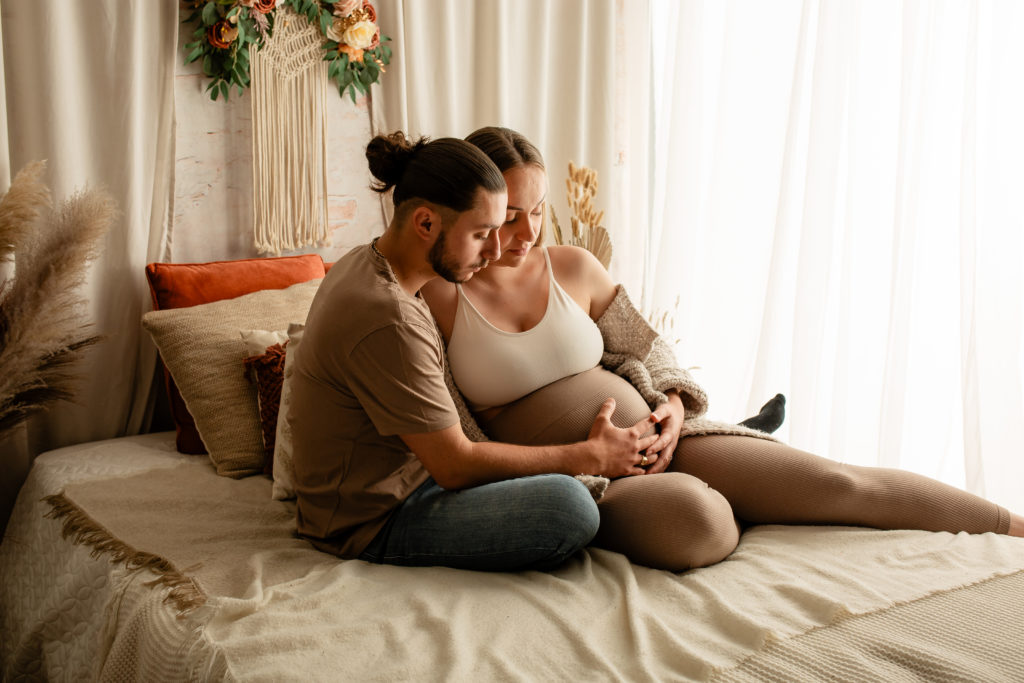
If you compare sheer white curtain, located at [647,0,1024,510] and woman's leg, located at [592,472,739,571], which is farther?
sheer white curtain, located at [647,0,1024,510]

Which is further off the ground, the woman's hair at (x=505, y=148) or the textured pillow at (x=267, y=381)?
the woman's hair at (x=505, y=148)

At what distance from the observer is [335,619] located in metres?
1.37

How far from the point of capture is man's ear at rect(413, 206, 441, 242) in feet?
5.24

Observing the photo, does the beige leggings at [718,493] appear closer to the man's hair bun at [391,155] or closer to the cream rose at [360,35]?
the man's hair bun at [391,155]

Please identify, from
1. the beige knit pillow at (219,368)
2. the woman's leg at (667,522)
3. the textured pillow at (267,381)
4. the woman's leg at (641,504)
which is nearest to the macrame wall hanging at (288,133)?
the beige knit pillow at (219,368)

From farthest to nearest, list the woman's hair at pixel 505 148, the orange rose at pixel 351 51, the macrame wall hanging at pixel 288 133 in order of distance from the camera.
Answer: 1. the orange rose at pixel 351 51
2. the macrame wall hanging at pixel 288 133
3. the woman's hair at pixel 505 148

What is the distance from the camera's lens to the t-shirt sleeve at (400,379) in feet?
4.87

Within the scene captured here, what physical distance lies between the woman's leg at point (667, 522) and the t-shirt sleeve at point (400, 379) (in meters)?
0.39

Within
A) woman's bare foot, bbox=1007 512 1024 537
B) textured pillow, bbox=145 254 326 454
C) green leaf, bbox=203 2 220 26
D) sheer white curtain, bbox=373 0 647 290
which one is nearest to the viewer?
woman's bare foot, bbox=1007 512 1024 537

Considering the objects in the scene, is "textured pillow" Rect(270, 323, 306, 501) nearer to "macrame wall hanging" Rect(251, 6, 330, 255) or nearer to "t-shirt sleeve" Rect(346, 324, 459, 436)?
"t-shirt sleeve" Rect(346, 324, 459, 436)

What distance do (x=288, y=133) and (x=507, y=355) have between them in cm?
125

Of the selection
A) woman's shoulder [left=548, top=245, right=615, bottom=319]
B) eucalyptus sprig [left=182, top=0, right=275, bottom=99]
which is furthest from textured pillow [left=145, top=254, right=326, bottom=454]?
woman's shoulder [left=548, top=245, right=615, bottom=319]

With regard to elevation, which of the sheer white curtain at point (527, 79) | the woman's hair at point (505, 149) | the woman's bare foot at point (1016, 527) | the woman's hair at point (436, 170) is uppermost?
the sheer white curtain at point (527, 79)

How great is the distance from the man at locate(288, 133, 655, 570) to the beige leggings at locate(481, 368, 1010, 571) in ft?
0.41
